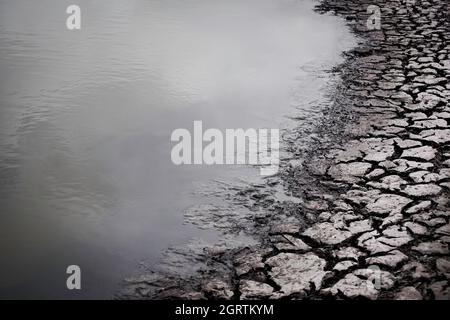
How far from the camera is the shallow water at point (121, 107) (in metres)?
2.74

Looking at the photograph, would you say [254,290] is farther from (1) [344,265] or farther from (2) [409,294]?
(2) [409,294]

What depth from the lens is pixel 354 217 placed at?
2.95 metres

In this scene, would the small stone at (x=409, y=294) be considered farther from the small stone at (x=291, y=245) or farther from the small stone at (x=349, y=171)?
the small stone at (x=349, y=171)

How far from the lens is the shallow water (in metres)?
2.74

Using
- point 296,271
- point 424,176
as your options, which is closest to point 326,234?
point 296,271

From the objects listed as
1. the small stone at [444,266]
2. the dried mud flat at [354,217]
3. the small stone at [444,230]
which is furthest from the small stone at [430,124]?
the small stone at [444,266]

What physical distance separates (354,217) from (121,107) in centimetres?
247

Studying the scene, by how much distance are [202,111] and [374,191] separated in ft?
5.98

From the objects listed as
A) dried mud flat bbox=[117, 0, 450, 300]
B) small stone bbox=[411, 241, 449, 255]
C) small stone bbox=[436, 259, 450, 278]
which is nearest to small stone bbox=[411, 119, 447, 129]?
dried mud flat bbox=[117, 0, 450, 300]

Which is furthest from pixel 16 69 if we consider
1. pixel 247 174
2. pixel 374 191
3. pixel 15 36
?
pixel 374 191

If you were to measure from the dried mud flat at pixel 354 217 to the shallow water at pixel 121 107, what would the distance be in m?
0.30

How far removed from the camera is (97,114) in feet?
13.5

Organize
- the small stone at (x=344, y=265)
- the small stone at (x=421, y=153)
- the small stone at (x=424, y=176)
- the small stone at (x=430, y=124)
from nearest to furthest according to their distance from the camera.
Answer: the small stone at (x=344, y=265)
the small stone at (x=424, y=176)
the small stone at (x=421, y=153)
the small stone at (x=430, y=124)

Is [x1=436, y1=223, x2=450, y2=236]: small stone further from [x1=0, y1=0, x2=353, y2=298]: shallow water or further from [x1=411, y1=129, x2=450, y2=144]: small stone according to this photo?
[x1=0, y1=0, x2=353, y2=298]: shallow water
